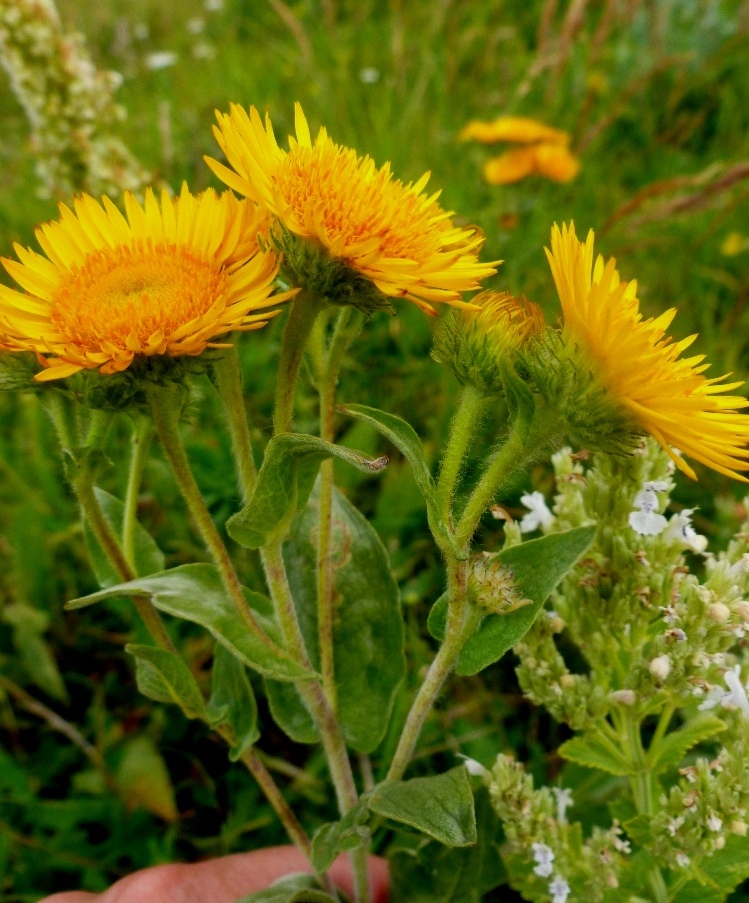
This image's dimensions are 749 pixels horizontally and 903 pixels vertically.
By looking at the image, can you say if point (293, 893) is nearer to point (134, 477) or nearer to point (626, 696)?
point (626, 696)

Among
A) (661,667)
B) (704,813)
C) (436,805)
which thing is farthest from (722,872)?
(436,805)

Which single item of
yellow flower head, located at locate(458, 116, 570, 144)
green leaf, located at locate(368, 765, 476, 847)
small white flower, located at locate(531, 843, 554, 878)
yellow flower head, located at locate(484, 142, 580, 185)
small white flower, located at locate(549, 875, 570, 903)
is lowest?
small white flower, located at locate(549, 875, 570, 903)

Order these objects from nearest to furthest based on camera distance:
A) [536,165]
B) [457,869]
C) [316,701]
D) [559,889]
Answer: [559,889]
[316,701]
[457,869]
[536,165]

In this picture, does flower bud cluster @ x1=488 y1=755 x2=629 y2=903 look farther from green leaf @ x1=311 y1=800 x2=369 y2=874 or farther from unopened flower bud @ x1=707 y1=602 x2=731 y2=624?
unopened flower bud @ x1=707 y1=602 x2=731 y2=624

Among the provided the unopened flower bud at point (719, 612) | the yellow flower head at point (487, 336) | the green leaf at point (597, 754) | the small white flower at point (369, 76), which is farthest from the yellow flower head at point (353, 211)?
Result: the small white flower at point (369, 76)

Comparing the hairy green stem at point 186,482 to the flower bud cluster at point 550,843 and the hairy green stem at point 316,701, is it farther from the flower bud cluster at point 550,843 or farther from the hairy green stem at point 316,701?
the flower bud cluster at point 550,843

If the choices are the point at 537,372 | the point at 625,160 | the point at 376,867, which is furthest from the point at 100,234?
the point at 625,160

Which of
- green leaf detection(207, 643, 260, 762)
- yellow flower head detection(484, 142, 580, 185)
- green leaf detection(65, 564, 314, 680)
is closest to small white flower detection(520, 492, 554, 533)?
green leaf detection(65, 564, 314, 680)
